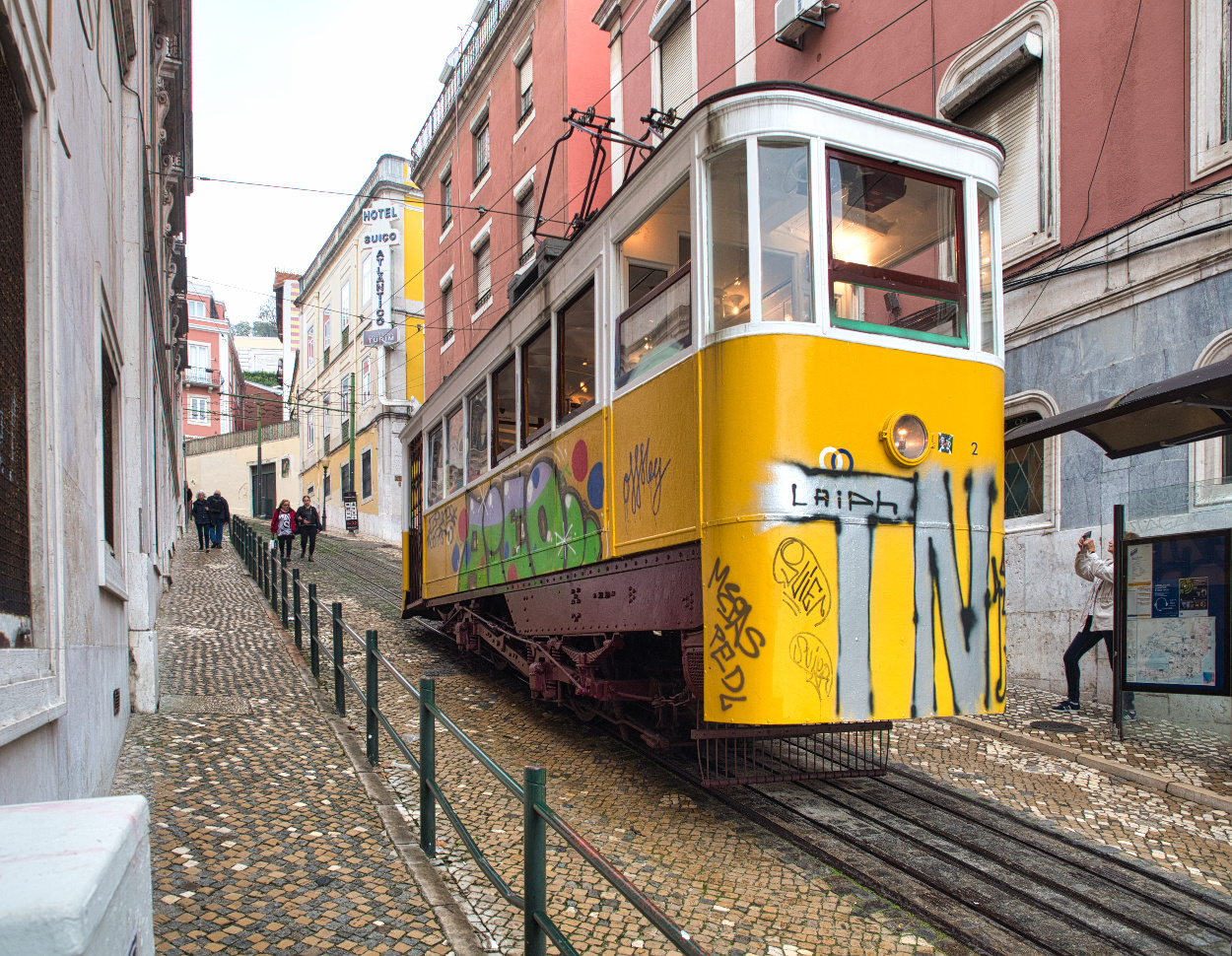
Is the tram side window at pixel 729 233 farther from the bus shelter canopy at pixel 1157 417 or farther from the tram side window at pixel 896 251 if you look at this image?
the bus shelter canopy at pixel 1157 417

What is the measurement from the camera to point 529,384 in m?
7.09

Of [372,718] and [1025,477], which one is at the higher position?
[1025,477]

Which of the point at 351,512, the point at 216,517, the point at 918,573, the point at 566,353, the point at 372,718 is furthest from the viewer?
the point at 351,512

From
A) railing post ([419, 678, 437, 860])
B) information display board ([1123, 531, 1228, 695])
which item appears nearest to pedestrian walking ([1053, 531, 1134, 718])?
information display board ([1123, 531, 1228, 695])

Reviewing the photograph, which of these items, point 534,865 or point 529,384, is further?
point 529,384

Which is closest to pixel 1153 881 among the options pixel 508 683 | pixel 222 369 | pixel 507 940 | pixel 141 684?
pixel 507 940

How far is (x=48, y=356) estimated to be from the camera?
136 inches

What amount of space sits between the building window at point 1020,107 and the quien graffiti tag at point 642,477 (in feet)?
18.2

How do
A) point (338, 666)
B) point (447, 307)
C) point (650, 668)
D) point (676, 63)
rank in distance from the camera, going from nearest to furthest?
point (650, 668)
point (338, 666)
point (676, 63)
point (447, 307)

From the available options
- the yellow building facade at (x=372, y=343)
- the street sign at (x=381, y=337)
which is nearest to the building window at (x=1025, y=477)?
the yellow building facade at (x=372, y=343)

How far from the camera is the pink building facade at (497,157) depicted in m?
18.2

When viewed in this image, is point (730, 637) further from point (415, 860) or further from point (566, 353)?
point (566, 353)

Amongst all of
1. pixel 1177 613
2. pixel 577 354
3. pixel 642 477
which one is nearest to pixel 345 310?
pixel 577 354

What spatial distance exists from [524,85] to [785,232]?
17.5 m
